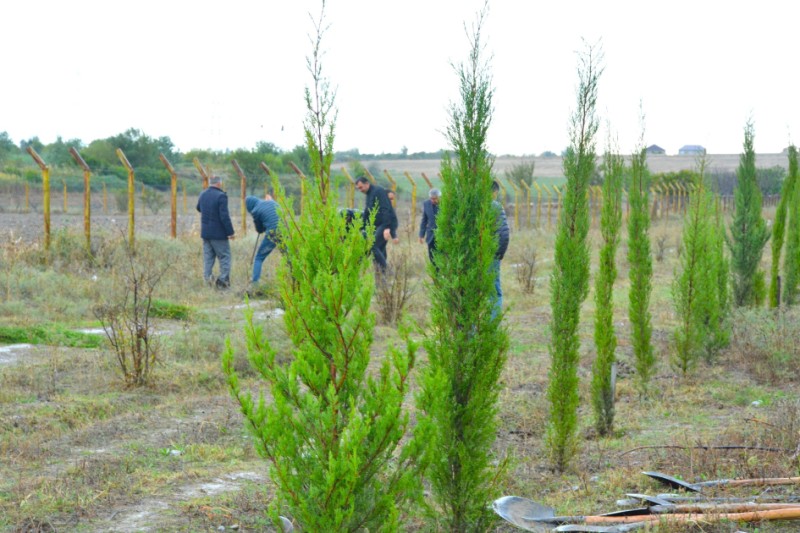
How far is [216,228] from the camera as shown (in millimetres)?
12398

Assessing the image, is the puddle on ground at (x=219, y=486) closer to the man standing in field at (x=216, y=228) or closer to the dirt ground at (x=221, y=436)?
the dirt ground at (x=221, y=436)

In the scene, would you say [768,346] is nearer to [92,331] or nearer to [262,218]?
[262,218]

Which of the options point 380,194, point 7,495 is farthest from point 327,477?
point 380,194

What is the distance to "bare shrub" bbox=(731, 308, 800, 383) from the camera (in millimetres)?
8000

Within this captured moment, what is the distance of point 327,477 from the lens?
3.07 meters

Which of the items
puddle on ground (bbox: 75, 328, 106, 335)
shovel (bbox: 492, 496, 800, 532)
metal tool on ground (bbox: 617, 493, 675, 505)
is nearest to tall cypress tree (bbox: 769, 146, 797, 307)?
metal tool on ground (bbox: 617, 493, 675, 505)

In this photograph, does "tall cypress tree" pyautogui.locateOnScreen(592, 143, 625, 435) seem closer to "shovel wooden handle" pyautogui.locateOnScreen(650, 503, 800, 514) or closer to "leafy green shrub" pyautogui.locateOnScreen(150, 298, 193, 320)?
"shovel wooden handle" pyautogui.locateOnScreen(650, 503, 800, 514)

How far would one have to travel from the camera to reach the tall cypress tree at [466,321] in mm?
3998

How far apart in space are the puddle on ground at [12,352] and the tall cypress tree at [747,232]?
933cm

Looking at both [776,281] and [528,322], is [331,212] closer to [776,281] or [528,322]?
[528,322]

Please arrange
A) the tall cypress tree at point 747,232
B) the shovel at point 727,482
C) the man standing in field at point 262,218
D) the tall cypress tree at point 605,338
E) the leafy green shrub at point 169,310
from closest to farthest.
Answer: the shovel at point 727,482 → the tall cypress tree at point 605,338 → the leafy green shrub at point 169,310 → the tall cypress tree at point 747,232 → the man standing in field at point 262,218

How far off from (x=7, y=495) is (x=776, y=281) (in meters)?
10.8

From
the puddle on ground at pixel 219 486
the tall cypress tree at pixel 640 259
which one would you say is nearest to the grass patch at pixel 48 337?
the puddle on ground at pixel 219 486

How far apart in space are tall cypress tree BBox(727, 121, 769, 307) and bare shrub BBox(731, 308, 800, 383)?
164cm
